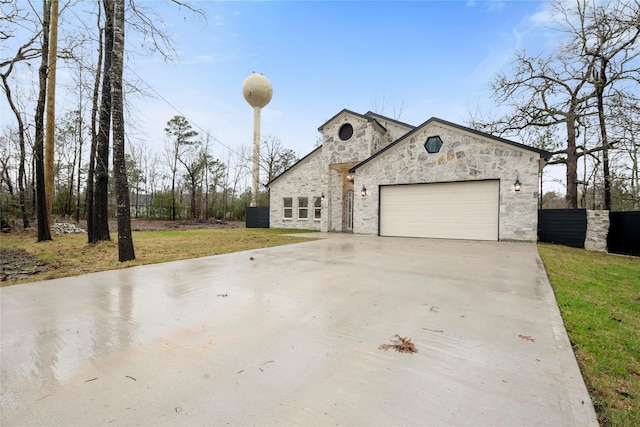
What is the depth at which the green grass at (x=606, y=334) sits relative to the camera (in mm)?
1584

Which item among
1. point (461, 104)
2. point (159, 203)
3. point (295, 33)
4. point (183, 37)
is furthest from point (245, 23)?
point (159, 203)

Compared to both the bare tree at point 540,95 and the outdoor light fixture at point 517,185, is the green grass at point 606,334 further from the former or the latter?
the bare tree at point 540,95

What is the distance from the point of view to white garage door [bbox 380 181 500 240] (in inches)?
400

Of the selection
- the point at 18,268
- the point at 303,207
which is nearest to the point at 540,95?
the point at 303,207

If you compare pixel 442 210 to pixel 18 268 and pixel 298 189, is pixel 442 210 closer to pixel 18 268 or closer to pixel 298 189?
pixel 298 189

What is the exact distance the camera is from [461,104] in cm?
1841

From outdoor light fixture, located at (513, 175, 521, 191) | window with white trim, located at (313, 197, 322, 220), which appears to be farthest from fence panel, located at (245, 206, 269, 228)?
outdoor light fixture, located at (513, 175, 521, 191)

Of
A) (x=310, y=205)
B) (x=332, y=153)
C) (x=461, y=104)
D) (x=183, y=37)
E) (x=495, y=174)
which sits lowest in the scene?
(x=310, y=205)

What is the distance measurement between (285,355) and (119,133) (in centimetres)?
613

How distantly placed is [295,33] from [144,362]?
13.7m

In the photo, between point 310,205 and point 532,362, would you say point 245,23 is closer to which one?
point 310,205

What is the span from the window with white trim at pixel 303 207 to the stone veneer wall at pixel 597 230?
12068 mm

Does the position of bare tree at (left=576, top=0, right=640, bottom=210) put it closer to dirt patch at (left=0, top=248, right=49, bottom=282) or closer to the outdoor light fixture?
the outdoor light fixture

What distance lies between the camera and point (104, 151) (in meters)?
7.88
